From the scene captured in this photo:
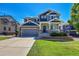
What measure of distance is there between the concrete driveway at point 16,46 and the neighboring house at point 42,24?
17.7 inches

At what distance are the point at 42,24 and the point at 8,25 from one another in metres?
1.42

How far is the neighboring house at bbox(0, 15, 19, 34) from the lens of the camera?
35.5ft

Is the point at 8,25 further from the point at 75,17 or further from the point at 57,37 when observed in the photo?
the point at 75,17

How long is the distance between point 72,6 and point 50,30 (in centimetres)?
135

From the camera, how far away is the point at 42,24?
1119 centimetres

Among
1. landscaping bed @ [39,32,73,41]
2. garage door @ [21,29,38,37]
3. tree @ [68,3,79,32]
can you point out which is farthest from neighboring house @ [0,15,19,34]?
tree @ [68,3,79,32]

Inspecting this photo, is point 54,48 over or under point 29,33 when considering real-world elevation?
under

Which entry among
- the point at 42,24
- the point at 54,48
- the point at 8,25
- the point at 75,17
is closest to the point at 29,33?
the point at 42,24

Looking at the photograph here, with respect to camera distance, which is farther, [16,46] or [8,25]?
[8,25]

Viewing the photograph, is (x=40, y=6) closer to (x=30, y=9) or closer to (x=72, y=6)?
(x=30, y=9)

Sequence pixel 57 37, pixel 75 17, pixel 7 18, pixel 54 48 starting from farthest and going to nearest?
pixel 57 37, pixel 7 18, pixel 75 17, pixel 54 48

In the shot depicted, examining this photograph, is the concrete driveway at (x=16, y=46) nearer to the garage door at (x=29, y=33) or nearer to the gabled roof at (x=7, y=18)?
the garage door at (x=29, y=33)

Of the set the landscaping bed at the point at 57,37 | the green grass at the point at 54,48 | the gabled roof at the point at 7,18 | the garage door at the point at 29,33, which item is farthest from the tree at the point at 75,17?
the gabled roof at the point at 7,18

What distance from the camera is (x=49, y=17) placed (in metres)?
11.3
